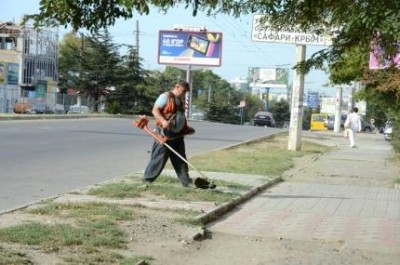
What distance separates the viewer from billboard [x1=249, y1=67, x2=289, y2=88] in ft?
322

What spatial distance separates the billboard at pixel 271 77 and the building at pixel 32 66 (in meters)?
32.2

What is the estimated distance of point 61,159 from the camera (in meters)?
15.4

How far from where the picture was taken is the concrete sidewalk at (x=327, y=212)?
26.0ft

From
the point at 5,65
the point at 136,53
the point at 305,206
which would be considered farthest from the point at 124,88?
the point at 305,206

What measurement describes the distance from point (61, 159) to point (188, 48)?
3727 centimetres

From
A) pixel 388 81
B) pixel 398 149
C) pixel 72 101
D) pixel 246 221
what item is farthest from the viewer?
pixel 72 101

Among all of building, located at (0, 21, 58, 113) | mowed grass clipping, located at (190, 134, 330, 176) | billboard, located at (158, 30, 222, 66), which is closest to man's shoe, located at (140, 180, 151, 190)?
mowed grass clipping, located at (190, 134, 330, 176)

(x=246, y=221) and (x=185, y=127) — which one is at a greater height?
(x=185, y=127)

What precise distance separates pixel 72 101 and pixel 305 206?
59.5 metres

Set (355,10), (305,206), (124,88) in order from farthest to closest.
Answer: (124,88) < (305,206) < (355,10)

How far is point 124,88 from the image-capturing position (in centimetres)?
5803

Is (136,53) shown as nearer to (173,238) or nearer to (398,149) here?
(398,149)

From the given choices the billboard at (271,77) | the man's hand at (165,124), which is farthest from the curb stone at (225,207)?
the billboard at (271,77)

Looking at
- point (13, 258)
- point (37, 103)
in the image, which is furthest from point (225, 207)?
point (37, 103)
